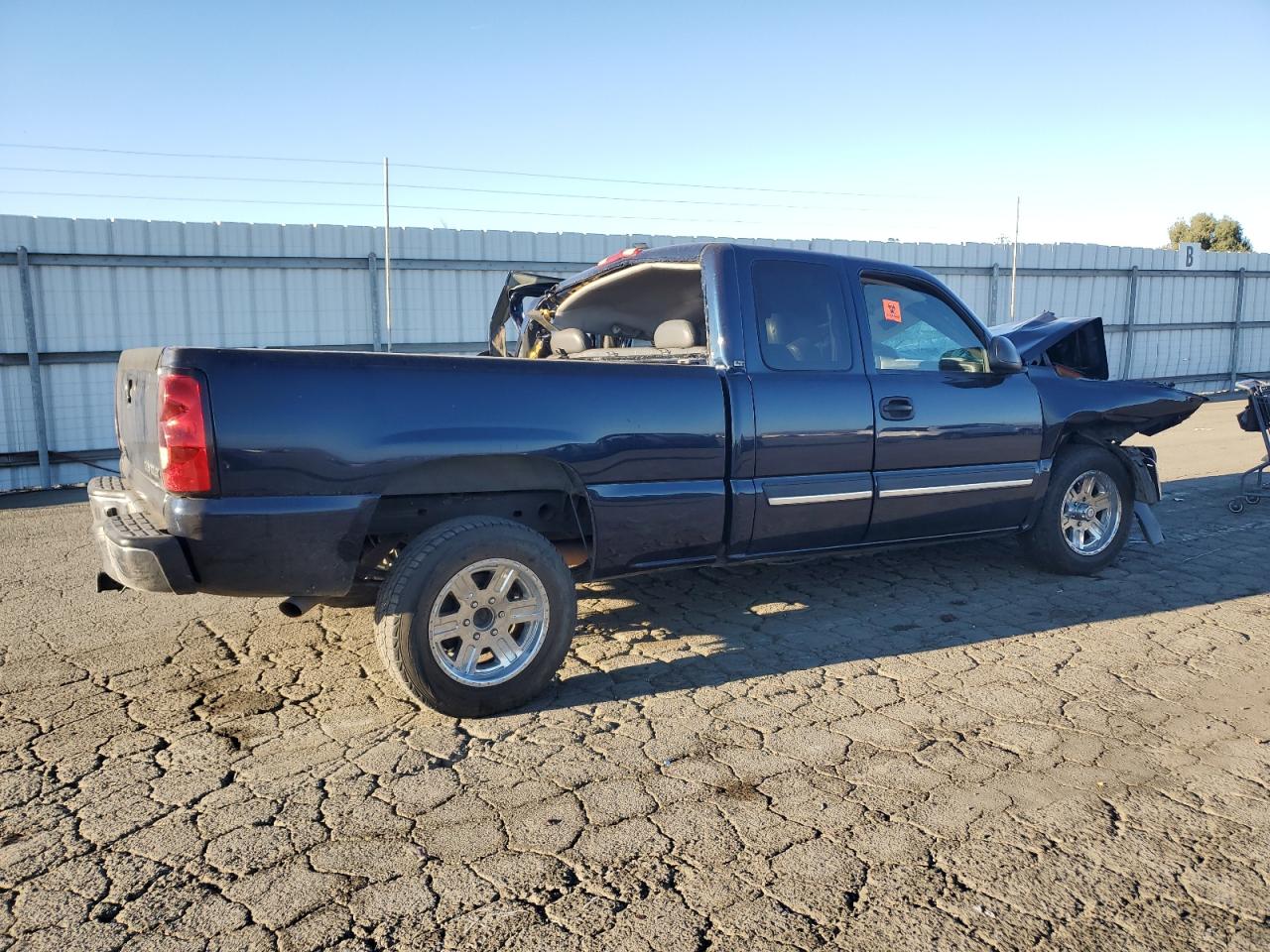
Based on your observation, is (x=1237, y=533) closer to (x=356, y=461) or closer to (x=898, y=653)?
(x=898, y=653)

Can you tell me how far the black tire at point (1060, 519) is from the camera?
5840 mm

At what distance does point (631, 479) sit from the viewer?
4.25m

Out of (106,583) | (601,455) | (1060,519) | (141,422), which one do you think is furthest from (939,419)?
(106,583)

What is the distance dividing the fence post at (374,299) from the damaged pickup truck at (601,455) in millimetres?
6625

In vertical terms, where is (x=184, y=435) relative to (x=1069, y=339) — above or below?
below

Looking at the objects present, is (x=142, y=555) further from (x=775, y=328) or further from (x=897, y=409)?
(x=897, y=409)

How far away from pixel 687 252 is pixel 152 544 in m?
2.86

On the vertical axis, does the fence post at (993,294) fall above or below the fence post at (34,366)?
above

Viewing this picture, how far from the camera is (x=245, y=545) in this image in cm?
352

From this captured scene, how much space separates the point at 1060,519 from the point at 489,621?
374 cm

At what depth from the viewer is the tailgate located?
3629mm

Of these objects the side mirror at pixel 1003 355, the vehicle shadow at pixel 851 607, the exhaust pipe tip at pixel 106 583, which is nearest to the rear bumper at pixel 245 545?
the exhaust pipe tip at pixel 106 583

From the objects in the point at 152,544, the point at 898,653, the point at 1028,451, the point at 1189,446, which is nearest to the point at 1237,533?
the point at 1028,451

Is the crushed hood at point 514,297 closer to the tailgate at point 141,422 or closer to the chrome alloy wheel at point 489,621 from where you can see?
the tailgate at point 141,422
